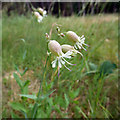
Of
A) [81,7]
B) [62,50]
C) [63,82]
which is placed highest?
[81,7]

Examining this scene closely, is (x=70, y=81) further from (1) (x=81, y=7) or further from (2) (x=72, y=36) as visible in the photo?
(1) (x=81, y=7)

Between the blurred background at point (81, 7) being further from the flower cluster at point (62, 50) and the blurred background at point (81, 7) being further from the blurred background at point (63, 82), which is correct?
the flower cluster at point (62, 50)

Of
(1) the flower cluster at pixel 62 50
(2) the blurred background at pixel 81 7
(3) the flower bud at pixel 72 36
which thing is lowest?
(1) the flower cluster at pixel 62 50

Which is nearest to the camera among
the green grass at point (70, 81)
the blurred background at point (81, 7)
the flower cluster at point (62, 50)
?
the flower cluster at point (62, 50)

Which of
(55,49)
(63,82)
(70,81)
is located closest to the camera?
(55,49)

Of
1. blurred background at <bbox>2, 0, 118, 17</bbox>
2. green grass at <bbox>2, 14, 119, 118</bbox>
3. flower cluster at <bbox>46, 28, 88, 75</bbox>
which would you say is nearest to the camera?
flower cluster at <bbox>46, 28, 88, 75</bbox>

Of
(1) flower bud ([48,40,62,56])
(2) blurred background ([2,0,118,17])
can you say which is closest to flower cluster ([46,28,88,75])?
(1) flower bud ([48,40,62,56])

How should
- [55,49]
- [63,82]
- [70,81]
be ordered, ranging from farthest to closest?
[63,82], [70,81], [55,49]

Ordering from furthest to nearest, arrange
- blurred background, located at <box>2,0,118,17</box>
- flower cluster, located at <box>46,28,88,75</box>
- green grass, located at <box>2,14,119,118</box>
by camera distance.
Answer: blurred background, located at <box>2,0,118,17</box> < green grass, located at <box>2,14,119,118</box> < flower cluster, located at <box>46,28,88,75</box>

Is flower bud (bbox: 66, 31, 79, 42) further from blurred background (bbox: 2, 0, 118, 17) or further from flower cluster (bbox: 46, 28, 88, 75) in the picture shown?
blurred background (bbox: 2, 0, 118, 17)

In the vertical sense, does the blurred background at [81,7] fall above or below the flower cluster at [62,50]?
above

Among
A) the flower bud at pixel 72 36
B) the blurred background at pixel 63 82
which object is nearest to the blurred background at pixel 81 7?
the blurred background at pixel 63 82

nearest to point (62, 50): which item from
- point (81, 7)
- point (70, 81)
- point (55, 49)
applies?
point (55, 49)
